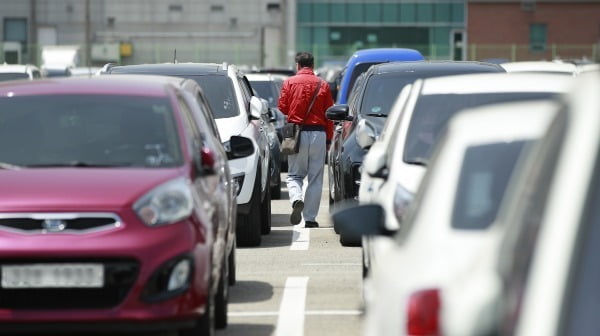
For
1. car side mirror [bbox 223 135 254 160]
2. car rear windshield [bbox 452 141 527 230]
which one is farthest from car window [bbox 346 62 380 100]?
car rear windshield [bbox 452 141 527 230]

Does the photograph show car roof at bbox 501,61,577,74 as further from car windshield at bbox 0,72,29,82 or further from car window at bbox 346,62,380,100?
car windshield at bbox 0,72,29,82

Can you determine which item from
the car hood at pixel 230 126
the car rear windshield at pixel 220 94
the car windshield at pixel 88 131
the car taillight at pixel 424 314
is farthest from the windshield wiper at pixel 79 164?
the car rear windshield at pixel 220 94

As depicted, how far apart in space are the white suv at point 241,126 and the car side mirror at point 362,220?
8216 millimetres

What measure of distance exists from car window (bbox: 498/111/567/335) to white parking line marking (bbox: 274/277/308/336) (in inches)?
216

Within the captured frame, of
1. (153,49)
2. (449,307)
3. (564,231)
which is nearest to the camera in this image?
(564,231)

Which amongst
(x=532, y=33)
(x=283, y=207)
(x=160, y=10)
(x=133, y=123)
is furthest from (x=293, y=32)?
(x=133, y=123)

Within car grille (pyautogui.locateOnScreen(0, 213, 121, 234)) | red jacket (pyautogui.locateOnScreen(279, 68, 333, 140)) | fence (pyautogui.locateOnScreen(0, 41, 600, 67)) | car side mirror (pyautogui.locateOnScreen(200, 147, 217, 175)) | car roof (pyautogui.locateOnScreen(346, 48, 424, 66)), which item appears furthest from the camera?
fence (pyautogui.locateOnScreen(0, 41, 600, 67))

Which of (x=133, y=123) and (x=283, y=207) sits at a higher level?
(x=133, y=123)

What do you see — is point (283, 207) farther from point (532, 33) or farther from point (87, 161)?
point (532, 33)

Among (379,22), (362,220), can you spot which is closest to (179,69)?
(362,220)

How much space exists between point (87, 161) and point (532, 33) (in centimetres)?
8300

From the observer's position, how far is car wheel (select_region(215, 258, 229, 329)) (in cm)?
928

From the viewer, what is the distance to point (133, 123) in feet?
30.9

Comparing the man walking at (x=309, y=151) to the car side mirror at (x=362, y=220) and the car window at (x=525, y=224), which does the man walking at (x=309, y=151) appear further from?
the car window at (x=525, y=224)
